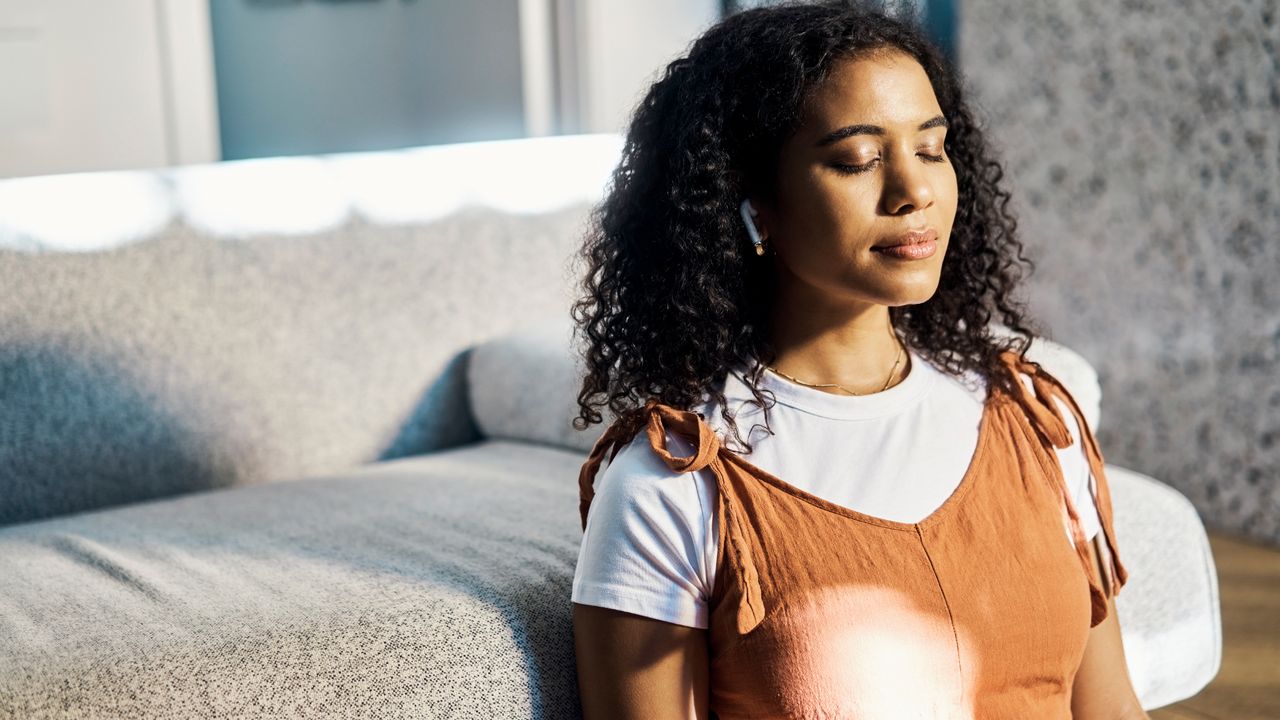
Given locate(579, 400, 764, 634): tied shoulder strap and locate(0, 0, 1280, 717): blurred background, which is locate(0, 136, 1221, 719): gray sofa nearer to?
locate(579, 400, 764, 634): tied shoulder strap

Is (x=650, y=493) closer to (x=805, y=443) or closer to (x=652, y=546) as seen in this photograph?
(x=652, y=546)

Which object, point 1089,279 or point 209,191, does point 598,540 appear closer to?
point 209,191

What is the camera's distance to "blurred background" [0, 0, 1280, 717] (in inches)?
102

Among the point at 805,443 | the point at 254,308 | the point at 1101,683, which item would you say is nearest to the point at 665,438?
the point at 805,443

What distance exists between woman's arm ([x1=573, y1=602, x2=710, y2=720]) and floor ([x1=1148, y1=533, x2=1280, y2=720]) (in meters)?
1.27

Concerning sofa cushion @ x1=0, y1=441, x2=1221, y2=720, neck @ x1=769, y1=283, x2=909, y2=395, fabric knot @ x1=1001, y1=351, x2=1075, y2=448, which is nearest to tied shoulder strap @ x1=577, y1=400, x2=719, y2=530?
neck @ x1=769, y1=283, x2=909, y2=395

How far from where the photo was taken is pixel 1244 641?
2.38m

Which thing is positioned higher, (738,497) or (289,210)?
(289,210)

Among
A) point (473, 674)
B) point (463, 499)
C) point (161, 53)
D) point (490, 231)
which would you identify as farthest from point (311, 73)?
point (473, 674)

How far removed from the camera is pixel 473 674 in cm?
121

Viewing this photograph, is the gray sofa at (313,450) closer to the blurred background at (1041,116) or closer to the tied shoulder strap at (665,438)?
A: the tied shoulder strap at (665,438)

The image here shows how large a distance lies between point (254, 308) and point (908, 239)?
1.23 meters

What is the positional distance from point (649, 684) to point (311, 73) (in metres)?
2.15

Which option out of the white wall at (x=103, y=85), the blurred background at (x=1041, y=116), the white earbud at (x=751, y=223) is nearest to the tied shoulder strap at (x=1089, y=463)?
the white earbud at (x=751, y=223)
